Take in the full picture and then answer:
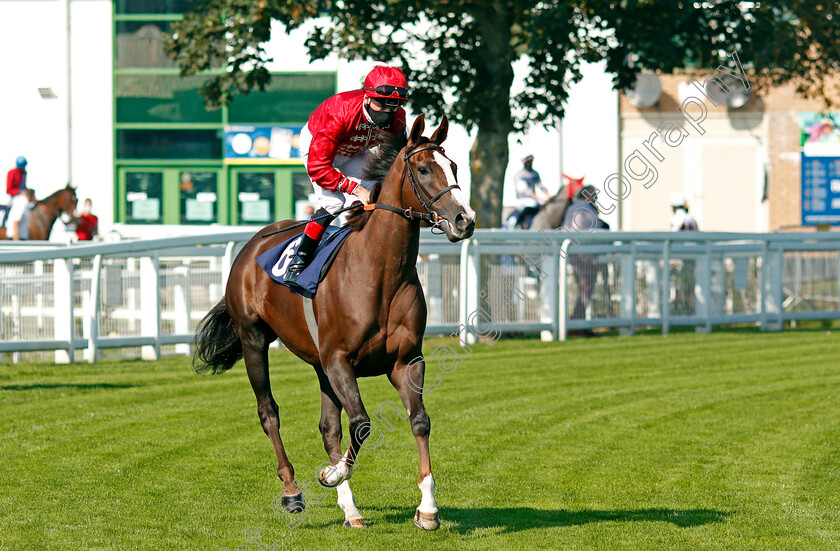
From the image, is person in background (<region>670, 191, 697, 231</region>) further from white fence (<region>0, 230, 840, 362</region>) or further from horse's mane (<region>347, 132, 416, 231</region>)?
horse's mane (<region>347, 132, 416, 231</region>)

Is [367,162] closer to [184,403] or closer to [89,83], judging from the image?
[184,403]

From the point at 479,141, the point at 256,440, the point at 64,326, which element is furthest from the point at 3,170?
the point at 256,440

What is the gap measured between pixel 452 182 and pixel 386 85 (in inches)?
24.5

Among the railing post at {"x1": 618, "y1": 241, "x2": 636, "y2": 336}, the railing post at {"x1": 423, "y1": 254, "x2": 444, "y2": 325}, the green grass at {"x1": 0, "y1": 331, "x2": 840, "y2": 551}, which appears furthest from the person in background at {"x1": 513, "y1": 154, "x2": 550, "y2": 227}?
the green grass at {"x1": 0, "y1": 331, "x2": 840, "y2": 551}

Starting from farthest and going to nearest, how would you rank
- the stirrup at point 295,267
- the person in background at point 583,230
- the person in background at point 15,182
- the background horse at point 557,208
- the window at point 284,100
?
the window at point 284,100 → the person in background at point 15,182 → the background horse at point 557,208 → the person in background at point 583,230 → the stirrup at point 295,267

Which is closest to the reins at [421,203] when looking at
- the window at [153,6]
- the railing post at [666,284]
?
the railing post at [666,284]

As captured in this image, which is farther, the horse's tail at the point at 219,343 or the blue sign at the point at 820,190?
the blue sign at the point at 820,190

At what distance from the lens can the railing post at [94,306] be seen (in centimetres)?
1173

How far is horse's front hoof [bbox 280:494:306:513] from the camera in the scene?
5.72 metres

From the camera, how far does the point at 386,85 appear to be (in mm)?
5406

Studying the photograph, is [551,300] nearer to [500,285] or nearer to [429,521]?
[500,285]

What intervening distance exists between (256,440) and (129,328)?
190 inches

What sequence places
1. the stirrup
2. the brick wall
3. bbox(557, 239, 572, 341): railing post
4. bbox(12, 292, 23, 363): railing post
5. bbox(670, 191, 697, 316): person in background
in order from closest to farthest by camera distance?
the stirrup, bbox(12, 292, 23, 363): railing post, bbox(557, 239, 572, 341): railing post, bbox(670, 191, 697, 316): person in background, the brick wall

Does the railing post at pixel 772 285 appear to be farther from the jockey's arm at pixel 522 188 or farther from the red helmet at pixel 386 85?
the red helmet at pixel 386 85
